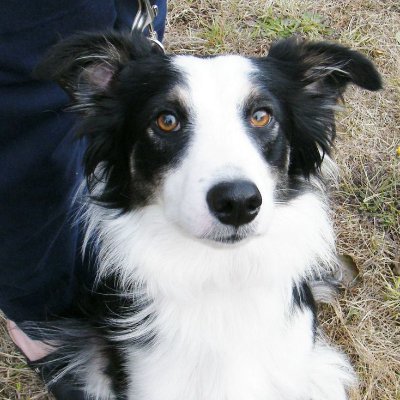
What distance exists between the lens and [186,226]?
1953mm

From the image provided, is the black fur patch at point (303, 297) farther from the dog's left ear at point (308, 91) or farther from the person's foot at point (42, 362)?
the person's foot at point (42, 362)

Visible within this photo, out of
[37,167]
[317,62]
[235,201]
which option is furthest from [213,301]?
[317,62]

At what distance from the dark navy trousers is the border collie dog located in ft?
0.36

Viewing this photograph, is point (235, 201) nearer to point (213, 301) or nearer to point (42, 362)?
point (213, 301)

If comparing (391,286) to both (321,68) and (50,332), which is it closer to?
(321,68)

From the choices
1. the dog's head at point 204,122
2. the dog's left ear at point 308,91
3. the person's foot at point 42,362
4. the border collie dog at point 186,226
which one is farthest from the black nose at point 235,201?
the person's foot at point 42,362

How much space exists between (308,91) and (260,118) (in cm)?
36

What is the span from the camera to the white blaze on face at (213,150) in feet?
6.02

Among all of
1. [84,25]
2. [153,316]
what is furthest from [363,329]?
[84,25]

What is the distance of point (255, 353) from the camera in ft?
7.52

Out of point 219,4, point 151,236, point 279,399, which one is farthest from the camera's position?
point 219,4

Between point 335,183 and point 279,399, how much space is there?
1.39 m

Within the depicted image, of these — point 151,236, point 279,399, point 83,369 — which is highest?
point 151,236

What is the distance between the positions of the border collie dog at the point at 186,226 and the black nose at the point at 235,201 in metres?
0.11
